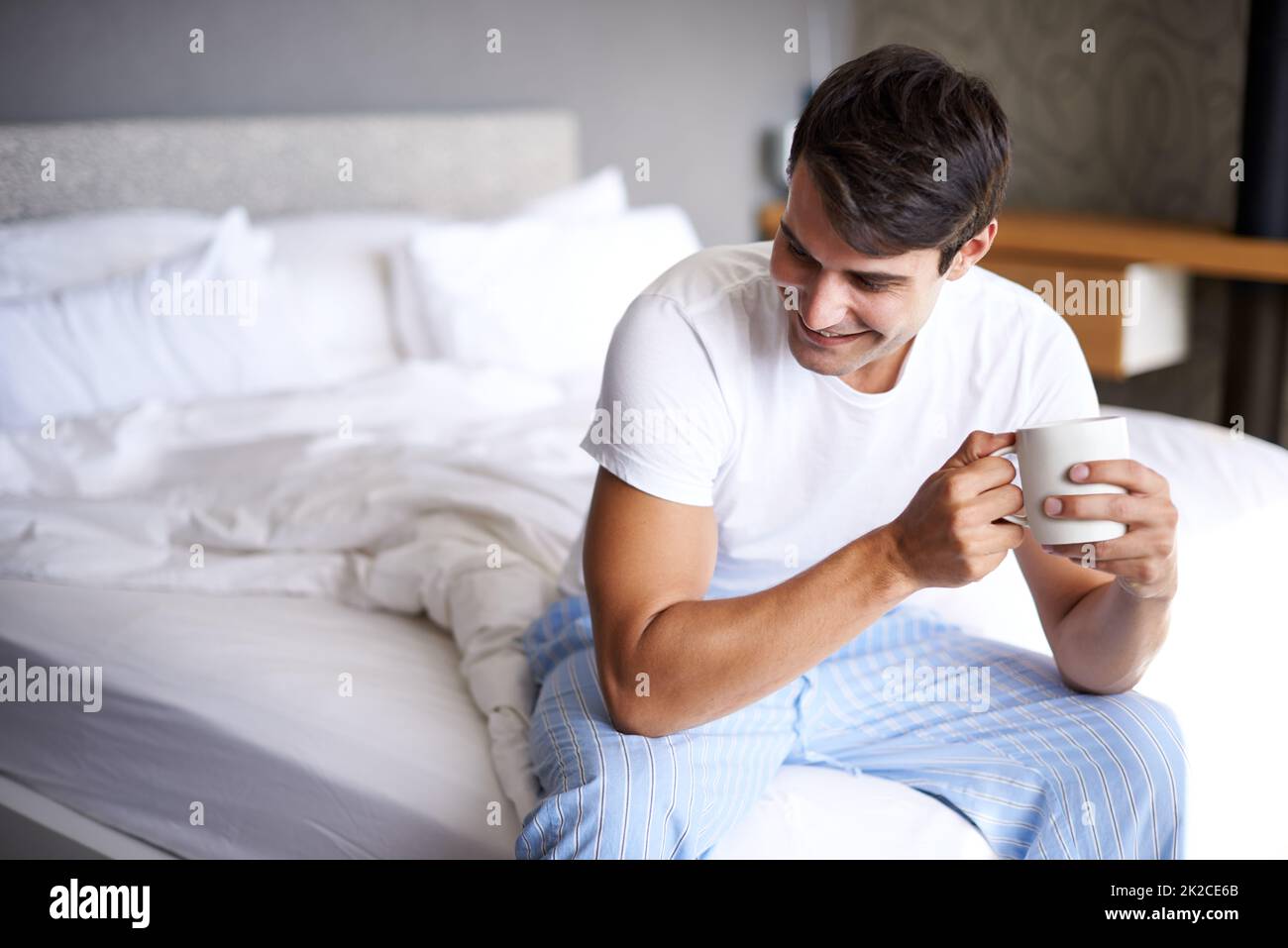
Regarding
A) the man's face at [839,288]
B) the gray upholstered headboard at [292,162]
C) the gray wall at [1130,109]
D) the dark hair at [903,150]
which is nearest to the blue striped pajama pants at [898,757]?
the man's face at [839,288]

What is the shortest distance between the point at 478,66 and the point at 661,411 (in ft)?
7.54

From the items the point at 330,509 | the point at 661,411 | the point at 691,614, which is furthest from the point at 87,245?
the point at 691,614

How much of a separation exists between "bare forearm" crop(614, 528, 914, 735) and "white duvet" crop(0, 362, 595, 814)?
9.3 inches

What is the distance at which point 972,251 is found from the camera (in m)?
1.15

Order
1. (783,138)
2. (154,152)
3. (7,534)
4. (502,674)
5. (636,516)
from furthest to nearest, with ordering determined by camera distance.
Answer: (783,138) < (154,152) < (7,534) < (502,674) < (636,516)

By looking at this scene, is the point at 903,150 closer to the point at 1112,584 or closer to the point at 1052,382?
the point at 1052,382

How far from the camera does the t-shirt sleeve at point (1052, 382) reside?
1.26 metres

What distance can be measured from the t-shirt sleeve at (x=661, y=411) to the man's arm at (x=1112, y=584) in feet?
1.08

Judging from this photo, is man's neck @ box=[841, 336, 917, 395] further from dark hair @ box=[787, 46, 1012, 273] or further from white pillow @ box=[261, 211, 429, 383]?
white pillow @ box=[261, 211, 429, 383]

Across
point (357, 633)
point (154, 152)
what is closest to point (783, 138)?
point (154, 152)

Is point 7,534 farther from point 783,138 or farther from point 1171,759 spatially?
point 783,138

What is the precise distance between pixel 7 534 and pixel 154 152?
115cm

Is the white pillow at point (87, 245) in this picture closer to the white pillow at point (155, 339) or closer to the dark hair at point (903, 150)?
the white pillow at point (155, 339)
